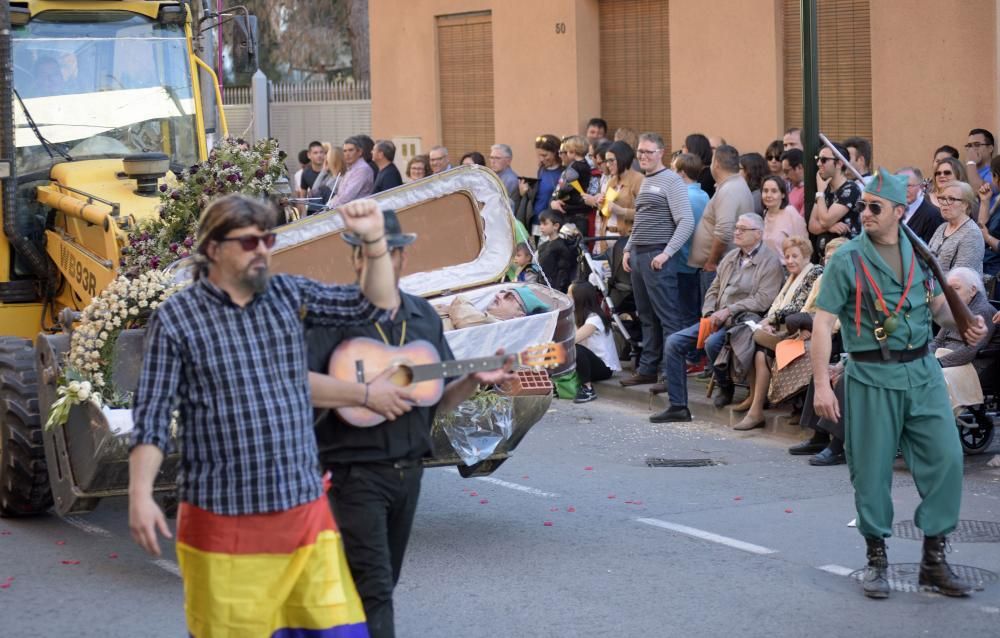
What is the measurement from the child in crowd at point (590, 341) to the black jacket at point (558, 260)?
1.51ft

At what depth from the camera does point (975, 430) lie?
978cm

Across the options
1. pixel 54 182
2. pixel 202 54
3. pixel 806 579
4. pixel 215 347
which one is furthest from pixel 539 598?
pixel 202 54

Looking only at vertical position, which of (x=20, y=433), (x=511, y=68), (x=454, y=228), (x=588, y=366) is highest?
(x=511, y=68)

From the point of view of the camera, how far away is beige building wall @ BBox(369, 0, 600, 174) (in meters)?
18.7

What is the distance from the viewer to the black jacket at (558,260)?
13.4 metres

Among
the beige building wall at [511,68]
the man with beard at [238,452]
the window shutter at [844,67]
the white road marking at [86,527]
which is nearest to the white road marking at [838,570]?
the man with beard at [238,452]

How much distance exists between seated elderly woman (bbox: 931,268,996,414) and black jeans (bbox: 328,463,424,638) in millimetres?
4856

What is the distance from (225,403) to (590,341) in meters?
8.50

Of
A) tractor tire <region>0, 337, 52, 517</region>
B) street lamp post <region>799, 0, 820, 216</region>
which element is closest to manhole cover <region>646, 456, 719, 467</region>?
street lamp post <region>799, 0, 820, 216</region>

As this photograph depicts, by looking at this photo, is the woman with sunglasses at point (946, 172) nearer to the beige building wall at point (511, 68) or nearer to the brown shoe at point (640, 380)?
the brown shoe at point (640, 380)

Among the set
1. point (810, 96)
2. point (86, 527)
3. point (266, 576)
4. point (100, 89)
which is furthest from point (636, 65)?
point (266, 576)

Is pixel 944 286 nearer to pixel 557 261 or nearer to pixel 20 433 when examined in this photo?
pixel 20 433

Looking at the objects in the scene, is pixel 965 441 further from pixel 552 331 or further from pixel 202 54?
pixel 202 54

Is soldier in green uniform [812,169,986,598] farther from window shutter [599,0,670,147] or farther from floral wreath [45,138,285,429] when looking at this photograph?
window shutter [599,0,670,147]
